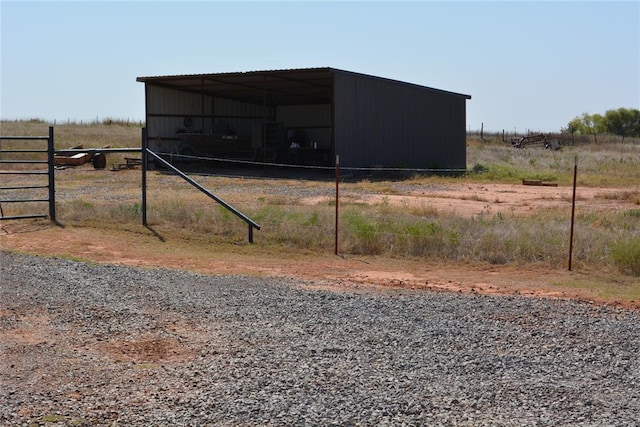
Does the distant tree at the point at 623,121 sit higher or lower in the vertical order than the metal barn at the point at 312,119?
higher

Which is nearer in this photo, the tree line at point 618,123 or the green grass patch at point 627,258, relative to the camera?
the green grass patch at point 627,258

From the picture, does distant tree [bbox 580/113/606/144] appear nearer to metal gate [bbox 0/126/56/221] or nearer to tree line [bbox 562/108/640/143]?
tree line [bbox 562/108/640/143]

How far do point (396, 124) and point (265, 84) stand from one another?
6.08m

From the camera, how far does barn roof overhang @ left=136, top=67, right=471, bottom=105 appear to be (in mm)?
31812

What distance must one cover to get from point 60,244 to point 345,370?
876cm

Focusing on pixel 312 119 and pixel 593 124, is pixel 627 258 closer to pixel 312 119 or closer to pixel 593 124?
pixel 312 119

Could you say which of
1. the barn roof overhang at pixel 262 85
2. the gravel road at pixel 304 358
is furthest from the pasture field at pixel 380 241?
the barn roof overhang at pixel 262 85

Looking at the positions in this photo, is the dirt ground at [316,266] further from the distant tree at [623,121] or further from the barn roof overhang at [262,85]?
the distant tree at [623,121]

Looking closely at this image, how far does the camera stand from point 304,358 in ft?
21.0

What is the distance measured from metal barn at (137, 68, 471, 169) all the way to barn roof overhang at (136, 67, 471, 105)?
43mm

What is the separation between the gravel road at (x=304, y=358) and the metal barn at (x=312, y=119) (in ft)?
72.4

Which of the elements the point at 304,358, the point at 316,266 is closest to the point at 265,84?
the point at 316,266

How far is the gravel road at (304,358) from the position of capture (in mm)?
5203

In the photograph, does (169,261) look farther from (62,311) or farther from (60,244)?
(62,311)
